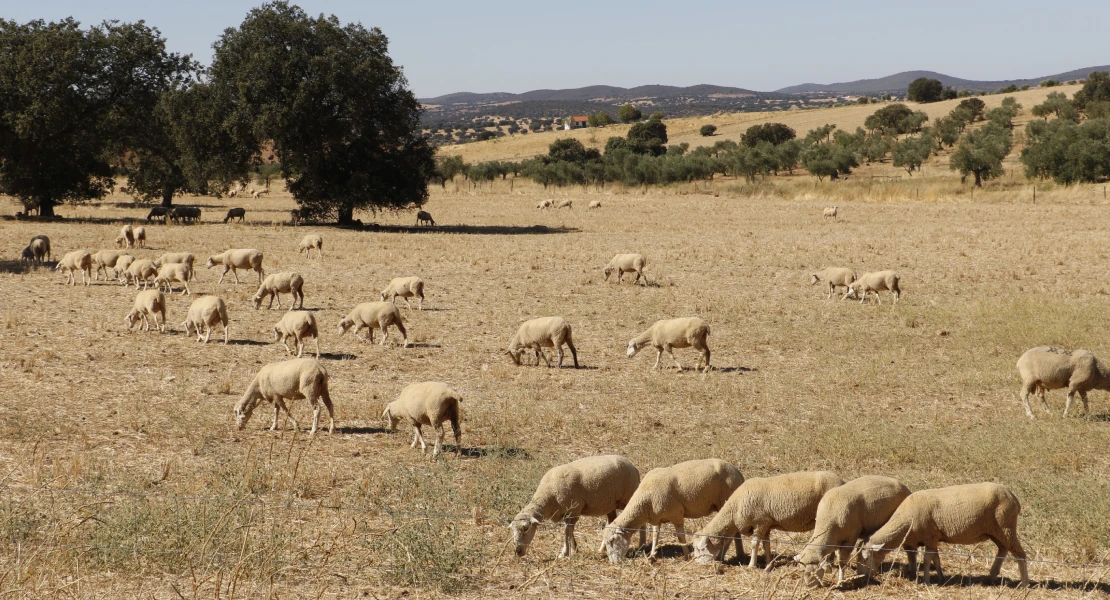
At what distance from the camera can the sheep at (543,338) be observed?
18.1 metres

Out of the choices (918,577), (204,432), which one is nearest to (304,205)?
(204,432)

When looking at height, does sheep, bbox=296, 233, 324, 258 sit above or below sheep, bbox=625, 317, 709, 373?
above

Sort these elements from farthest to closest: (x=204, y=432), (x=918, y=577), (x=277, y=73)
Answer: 1. (x=277, y=73)
2. (x=204, y=432)
3. (x=918, y=577)

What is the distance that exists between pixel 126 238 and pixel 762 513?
107 ft

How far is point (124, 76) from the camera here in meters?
50.0

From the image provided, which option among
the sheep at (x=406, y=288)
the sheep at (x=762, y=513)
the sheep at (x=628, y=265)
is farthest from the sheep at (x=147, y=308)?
the sheep at (x=762, y=513)

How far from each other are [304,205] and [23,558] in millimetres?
43218

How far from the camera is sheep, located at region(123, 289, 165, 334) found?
20.2 m

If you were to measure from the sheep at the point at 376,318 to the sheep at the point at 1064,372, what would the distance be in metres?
11.3

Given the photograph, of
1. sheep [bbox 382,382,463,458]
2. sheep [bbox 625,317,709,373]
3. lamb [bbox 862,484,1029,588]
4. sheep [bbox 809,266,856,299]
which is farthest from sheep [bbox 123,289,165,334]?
sheep [bbox 809,266,856,299]

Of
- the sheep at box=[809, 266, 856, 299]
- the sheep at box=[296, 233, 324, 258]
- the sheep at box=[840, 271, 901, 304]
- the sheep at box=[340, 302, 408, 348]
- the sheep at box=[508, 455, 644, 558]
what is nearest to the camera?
the sheep at box=[508, 455, 644, 558]

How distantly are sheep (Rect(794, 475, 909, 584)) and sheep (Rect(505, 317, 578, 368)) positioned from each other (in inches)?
381

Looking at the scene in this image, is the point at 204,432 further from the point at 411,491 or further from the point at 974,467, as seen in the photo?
the point at 974,467

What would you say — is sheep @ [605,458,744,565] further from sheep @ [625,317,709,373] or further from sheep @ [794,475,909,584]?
sheep @ [625,317,709,373]
